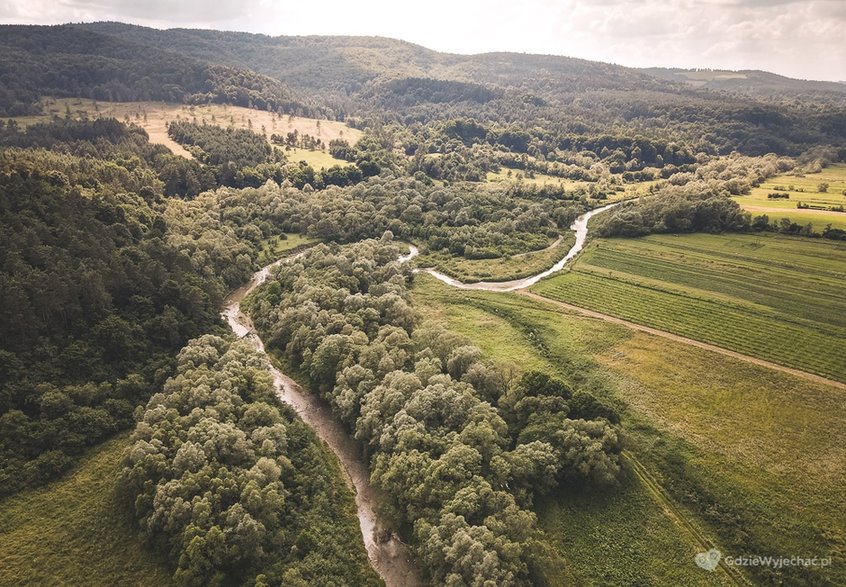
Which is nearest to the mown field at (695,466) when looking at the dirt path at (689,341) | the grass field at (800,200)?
the dirt path at (689,341)

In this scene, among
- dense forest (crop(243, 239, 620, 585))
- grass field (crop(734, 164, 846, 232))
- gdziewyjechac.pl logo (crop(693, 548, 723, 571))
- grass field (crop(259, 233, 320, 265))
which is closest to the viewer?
dense forest (crop(243, 239, 620, 585))

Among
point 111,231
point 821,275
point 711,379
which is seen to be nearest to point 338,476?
point 711,379

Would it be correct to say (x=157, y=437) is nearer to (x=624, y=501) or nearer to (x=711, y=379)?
(x=624, y=501)

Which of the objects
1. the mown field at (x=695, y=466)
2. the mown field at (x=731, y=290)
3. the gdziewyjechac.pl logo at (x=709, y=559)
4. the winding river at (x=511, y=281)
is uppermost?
the mown field at (x=731, y=290)

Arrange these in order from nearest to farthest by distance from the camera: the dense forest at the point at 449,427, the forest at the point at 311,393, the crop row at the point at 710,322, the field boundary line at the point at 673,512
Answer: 1. the dense forest at the point at 449,427
2. the field boundary line at the point at 673,512
3. the forest at the point at 311,393
4. the crop row at the point at 710,322

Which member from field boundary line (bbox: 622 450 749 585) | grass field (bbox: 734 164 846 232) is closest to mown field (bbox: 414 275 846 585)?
field boundary line (bbox: 622 450 749 585)

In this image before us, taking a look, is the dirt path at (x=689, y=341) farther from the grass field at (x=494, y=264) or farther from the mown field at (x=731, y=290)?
the grass field at (x=494, y=264)

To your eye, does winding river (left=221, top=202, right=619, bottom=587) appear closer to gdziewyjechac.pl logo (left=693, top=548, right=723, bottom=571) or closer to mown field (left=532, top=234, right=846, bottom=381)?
mown field (left=532, top=234, right=846, bottom=381)
